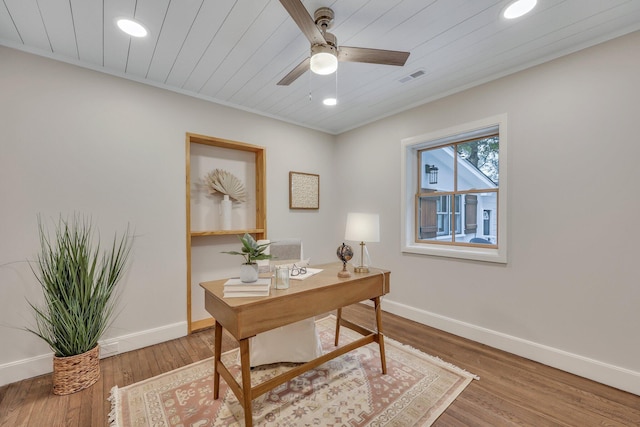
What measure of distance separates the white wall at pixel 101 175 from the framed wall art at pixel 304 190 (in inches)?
31.5

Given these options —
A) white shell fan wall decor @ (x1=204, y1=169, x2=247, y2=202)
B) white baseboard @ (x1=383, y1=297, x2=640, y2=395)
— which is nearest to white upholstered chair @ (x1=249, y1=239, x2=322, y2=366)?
white shell fan wall decor @ (x1=204, y1=169, x2=247, y2=202)

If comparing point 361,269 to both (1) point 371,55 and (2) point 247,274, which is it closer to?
(2) point 247,274

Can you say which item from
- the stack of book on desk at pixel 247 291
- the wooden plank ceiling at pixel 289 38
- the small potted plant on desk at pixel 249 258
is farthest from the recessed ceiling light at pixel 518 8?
the stack of book on desk at pixel 247 291

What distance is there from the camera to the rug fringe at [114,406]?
1.66 meters

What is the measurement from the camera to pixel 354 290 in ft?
6.59

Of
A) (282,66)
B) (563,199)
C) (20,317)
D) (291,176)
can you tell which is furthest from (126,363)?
(563,199)

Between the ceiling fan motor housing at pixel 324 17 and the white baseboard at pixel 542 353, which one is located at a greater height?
the ceiling fan motor housing at pixel 324 17

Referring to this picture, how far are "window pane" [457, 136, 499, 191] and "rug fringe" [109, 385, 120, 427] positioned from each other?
3509 mm

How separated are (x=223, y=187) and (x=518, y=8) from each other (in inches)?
118

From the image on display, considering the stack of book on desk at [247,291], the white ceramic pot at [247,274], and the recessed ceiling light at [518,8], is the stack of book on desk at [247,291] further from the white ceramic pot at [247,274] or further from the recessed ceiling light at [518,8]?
the recessed ceiling light at [518,8]

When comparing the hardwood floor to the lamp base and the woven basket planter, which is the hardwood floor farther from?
the lamp base

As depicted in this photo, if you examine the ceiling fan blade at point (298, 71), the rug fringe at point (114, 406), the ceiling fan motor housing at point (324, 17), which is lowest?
the rug fringe at point (114, 406)

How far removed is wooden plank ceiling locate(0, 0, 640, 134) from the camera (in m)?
1.69

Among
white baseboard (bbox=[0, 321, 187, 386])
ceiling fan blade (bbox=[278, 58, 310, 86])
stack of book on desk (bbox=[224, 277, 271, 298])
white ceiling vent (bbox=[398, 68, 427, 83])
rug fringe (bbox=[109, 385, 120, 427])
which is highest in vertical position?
white ceiling vent (bbox=[398, 68, 427, 83])
